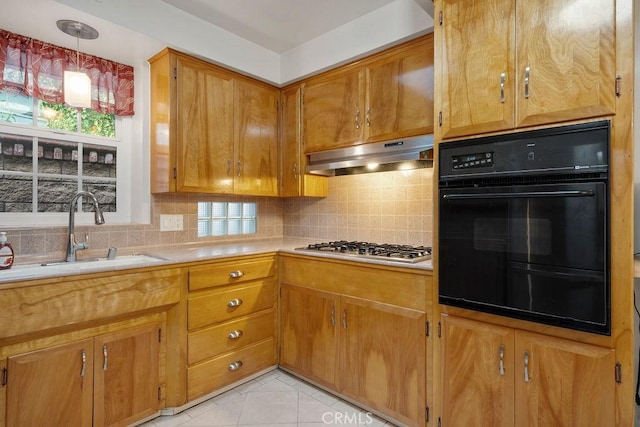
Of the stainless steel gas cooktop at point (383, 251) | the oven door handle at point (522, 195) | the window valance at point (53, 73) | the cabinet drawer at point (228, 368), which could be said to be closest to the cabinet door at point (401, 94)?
the oven door handle at point (522, 195)

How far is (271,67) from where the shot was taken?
9.00 feet

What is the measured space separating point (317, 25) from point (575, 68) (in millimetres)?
1642

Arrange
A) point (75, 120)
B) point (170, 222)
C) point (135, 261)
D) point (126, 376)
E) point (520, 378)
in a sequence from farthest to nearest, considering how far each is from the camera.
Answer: point (170, 222) < point (75, 120) < point (135, 261) < point (126, 376) < point (520, 378)

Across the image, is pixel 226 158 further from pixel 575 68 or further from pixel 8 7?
pixel 575 68

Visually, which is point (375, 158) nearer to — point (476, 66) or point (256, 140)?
point (476, 66)

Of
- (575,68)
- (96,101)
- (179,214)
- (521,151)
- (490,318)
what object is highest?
(96,101)

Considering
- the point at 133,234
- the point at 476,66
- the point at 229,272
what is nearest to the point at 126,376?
the point at 229,272

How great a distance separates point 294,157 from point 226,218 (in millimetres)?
783

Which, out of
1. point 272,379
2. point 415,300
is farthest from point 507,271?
point 272,379

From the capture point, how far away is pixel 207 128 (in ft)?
7.95

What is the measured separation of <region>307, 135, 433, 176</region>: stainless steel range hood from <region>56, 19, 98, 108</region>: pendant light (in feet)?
4.90

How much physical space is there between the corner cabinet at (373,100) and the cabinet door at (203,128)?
61 centimetres

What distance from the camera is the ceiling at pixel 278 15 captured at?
2109 millimetres

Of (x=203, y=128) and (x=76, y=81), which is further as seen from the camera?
(x=203, y=128)
